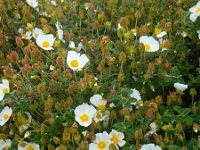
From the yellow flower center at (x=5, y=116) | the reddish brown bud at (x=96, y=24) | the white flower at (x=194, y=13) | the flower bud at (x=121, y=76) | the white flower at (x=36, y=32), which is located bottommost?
the yellow flower center at (x=5, y=116)

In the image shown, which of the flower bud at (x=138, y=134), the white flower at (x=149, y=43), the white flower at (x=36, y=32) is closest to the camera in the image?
the flower bud at (x=138, y=134)

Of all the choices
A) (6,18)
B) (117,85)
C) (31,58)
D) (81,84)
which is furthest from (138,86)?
(6,18)

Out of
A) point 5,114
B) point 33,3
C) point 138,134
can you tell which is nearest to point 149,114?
point 138,134

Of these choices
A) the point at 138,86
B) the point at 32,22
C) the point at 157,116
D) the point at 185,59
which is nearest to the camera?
the point at 157,116

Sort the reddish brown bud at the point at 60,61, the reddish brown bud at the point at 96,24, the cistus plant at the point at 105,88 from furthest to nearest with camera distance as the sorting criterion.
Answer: the reddish brown bud at the point at 96,24 → the reddish brown bud at the point at 60,61 → the cistus plant at the point at 105,88

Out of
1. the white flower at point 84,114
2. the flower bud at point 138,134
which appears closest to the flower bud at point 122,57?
the white flower at point 84,114

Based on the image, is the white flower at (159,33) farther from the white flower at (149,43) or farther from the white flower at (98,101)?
the white flower at (98,101)

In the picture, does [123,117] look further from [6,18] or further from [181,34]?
[6,18]
